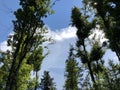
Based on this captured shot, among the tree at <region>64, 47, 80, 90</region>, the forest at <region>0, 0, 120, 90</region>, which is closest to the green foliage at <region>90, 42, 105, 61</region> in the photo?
the forest at <region>0, 0, 120, 90</region>

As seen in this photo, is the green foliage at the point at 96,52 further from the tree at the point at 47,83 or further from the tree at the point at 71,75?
the tree at the point at 47,83

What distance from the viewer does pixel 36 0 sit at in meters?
25.3

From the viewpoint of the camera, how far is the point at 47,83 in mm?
76438

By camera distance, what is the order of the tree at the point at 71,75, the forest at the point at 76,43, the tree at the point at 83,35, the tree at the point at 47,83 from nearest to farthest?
the forest at the point at 76,43 → the tree at the point at 83,35 → the tree at the point at 71,75 → the tree at the point at 47,83

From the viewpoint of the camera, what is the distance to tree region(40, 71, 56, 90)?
249 feet

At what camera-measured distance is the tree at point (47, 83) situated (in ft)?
249

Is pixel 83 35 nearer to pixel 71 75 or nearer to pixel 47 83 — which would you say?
pixel 71 75

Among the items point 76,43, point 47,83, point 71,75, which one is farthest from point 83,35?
point 47,83

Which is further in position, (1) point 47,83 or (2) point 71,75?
(1) point 47,83

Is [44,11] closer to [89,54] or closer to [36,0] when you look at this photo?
[36,0]

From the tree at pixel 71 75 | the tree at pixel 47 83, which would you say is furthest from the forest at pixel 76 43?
the tree at pixel 47 83

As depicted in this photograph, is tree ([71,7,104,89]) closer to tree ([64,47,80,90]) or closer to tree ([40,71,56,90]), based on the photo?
tree ([64,47,80,90])

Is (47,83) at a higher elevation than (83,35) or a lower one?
higher

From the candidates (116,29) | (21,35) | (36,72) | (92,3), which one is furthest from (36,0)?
(36,72)
